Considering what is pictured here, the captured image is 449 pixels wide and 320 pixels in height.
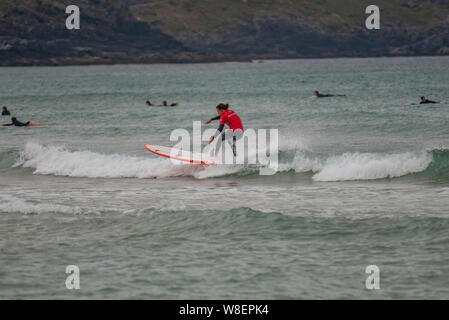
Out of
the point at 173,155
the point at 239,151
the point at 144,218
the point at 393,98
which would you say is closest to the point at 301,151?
the point at 239,151

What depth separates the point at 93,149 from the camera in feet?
79.9

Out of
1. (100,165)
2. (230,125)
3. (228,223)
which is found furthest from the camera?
(100,165)

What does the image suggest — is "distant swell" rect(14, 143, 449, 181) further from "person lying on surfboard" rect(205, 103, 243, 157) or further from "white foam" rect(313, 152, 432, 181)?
"person lying on surfboard" rect(205, 103, 243, 157)

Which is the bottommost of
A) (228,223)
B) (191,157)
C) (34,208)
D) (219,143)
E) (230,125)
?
(228,223)

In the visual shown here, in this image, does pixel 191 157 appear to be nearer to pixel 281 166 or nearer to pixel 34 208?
pixel 281 166

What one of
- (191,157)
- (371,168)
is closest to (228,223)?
(371,168)

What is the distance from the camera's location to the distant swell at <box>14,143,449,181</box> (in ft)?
57.2

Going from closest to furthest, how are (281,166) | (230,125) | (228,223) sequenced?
(228,223) → (230,125) → (281,166)

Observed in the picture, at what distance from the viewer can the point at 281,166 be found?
63.0 ft

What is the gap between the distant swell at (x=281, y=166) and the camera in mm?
17438

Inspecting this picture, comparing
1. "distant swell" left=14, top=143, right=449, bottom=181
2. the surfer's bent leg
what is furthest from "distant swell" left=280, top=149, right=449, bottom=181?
the surfer's bent leg

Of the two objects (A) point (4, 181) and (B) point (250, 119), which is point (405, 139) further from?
(A) point (4, 181)

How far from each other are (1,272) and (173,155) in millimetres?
10328

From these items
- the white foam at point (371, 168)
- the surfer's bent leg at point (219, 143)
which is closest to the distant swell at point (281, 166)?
the white foam at point (371, 168)
